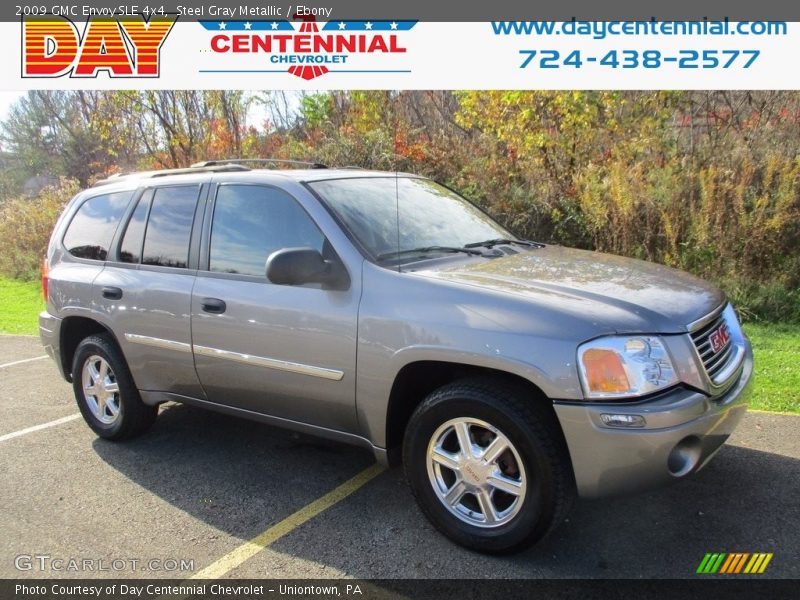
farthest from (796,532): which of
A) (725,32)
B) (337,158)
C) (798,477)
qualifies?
(337,158)

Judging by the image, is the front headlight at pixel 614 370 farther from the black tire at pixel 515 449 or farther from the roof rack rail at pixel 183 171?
the roof rack rail at pixel 183 171

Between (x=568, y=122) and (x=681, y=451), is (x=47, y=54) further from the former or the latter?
(x=681, y=451)

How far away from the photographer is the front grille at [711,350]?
293 cm

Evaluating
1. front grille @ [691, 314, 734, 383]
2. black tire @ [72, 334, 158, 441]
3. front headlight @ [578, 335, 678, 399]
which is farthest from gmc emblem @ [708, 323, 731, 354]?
black tire @ [72, 334, 158, 441]

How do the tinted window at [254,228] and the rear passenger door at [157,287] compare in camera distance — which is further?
the rear passenger door at [157,287]

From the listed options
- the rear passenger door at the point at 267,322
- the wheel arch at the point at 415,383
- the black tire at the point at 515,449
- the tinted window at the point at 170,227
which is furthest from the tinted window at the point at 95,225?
the black tire at the point at 515,449

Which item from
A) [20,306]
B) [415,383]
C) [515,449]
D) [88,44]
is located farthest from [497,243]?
[20,306]

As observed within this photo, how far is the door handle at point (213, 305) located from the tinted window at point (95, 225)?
4.19ft

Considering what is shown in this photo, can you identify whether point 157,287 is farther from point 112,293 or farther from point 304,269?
point 304,269

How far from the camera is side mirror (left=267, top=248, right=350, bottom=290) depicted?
3.24 m

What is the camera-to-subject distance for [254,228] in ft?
12.6

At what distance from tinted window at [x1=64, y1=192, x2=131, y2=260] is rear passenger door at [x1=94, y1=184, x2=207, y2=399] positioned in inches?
6.6

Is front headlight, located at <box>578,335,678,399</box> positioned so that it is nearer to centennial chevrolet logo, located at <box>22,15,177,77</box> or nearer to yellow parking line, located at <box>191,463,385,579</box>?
yellow parking line, located at <box>191,463,385,579</box>

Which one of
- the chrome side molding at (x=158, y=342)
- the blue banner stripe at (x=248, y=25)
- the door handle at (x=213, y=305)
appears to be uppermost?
the blue banner stripe at (x=248, y=25)
